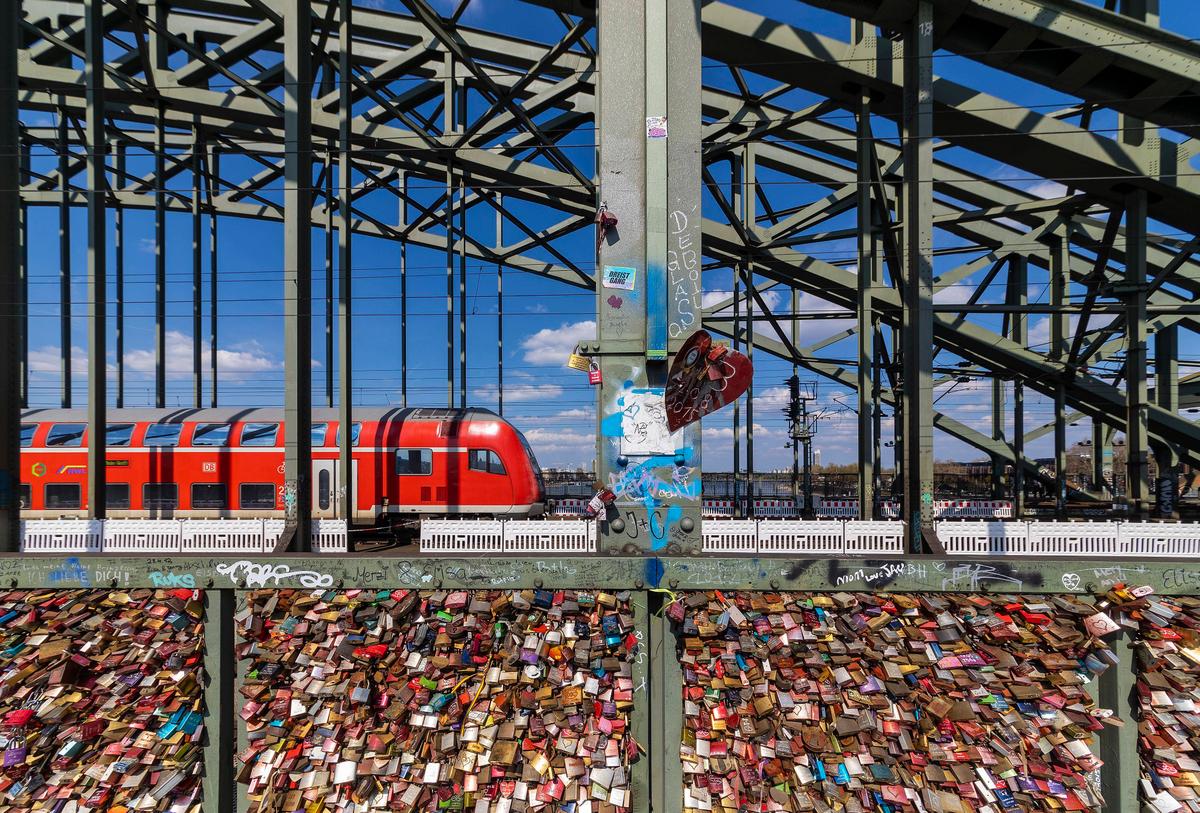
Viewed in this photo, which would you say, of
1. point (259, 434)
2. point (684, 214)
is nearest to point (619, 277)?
point (684, 214)

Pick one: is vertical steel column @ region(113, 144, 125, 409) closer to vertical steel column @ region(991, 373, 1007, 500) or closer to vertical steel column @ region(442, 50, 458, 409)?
vertical steel column @ region(442, 50, 458, 409)

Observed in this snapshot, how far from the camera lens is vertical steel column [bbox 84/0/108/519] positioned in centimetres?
1130

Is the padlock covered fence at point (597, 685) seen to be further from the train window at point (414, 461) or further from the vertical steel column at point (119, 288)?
the vertical steel column at point (119, 288)

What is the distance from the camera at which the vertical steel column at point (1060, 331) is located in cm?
1839

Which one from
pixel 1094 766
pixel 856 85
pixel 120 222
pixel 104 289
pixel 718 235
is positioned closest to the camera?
pixel 1094 766

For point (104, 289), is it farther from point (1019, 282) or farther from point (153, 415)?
point (1019, 282)

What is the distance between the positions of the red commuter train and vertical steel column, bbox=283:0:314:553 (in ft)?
12.8

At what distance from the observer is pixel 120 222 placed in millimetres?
22312

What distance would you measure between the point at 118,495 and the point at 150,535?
568 centimetres

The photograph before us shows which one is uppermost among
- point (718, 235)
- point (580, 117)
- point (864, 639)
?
point (580, 117)

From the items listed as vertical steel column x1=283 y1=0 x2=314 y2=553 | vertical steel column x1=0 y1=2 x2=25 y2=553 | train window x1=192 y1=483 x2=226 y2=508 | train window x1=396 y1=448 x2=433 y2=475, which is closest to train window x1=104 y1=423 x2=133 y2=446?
train window x1=192 y1=483 x2=226 y2=508

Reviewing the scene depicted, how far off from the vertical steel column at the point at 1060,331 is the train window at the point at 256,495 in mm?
24085

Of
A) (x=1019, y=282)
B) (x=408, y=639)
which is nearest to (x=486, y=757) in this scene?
(x=408, y=639)

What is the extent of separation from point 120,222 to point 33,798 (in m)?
26.7
